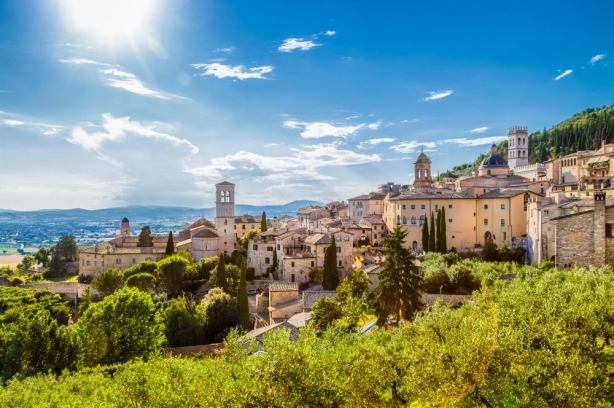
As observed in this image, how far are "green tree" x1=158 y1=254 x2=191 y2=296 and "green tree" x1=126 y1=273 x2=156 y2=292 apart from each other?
1.23m

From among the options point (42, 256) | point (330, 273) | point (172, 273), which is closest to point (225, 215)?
point (172, 273)

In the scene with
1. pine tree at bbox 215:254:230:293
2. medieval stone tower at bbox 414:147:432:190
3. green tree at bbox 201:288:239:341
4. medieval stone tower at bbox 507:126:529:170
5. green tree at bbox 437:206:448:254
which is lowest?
green tree at bbox 201:288:239:341

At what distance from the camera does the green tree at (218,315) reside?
38.4 meters

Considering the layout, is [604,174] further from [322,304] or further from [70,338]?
[70,338]

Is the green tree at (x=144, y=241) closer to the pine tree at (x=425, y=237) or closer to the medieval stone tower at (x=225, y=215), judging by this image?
the medieval stone tower at (x=225, y=215)

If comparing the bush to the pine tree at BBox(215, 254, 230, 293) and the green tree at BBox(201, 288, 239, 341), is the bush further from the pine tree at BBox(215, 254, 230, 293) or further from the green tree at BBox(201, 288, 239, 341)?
the green tree at BBox(201, 288, 239, 341)

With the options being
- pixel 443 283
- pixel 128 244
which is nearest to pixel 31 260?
pixel 128 244

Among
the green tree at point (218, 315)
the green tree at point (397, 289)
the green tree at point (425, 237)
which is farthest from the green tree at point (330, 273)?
the green tree at point (397, 289)

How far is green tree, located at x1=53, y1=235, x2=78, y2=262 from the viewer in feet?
232

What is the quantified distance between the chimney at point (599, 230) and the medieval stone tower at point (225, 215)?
46.0 m

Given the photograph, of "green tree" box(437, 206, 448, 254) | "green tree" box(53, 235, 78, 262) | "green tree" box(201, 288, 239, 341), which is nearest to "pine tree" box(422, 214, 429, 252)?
"green tree" box(437, 206, 448, 254)

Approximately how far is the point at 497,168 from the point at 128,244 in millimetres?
61610

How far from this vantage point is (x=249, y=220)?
75.1 meters

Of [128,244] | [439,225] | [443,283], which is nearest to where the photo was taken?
[443,283]
